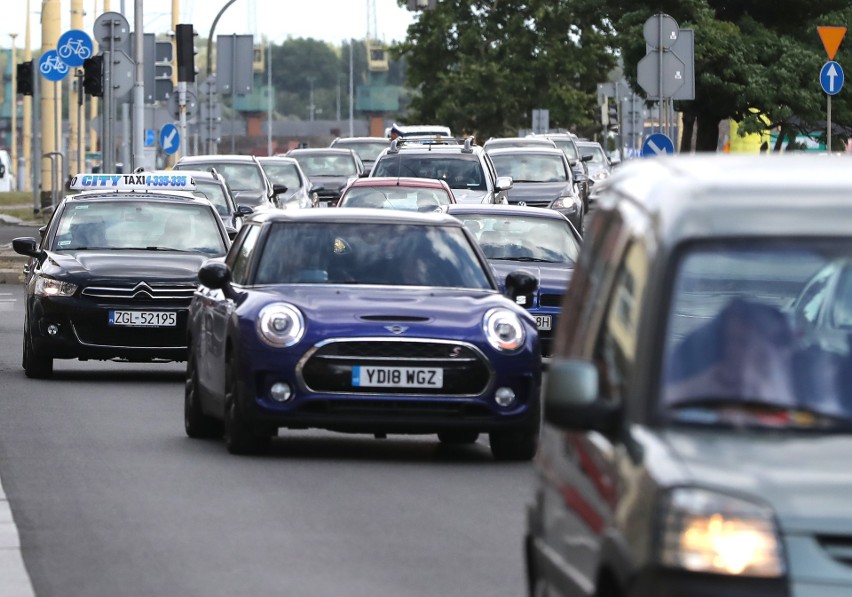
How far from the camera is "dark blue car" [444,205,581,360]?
22.4m

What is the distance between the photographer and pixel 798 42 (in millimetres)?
53031

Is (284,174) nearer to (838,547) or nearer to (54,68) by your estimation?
(54,68)

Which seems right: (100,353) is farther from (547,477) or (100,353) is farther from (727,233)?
(727,233)

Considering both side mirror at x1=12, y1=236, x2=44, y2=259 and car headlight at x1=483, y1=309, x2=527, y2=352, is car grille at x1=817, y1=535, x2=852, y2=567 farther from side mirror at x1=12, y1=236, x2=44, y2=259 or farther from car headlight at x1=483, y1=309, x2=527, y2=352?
side mirror at x1=12, y1=236, x2=44, y2=259

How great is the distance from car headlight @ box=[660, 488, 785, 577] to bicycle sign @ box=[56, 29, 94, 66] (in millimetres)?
Result: 36212

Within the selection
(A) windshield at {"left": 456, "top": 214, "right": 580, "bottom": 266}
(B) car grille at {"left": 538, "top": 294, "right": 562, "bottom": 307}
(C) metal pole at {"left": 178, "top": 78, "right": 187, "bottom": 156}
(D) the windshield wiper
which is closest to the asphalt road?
(D) the windshield wiper

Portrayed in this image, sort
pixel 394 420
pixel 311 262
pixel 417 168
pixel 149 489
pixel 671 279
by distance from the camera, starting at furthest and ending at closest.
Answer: pixel 417 168 < pixel 311 262 < pixel 394 420 < pixel 149 489 < pixel 671 279

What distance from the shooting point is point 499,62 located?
93.3 metres

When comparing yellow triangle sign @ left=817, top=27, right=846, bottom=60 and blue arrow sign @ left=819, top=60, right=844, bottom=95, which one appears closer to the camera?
yellow triangle sign @ left=817, top=27, right=846, bottom=60

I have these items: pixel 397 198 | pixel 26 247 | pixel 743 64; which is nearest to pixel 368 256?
pixel 26 247

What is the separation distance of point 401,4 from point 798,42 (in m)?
40.1

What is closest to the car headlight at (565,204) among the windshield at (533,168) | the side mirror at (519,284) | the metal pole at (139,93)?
the windshield at (533,168)

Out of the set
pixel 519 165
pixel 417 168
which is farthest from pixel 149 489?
pixel 519 165

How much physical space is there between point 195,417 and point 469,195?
20467 mm
